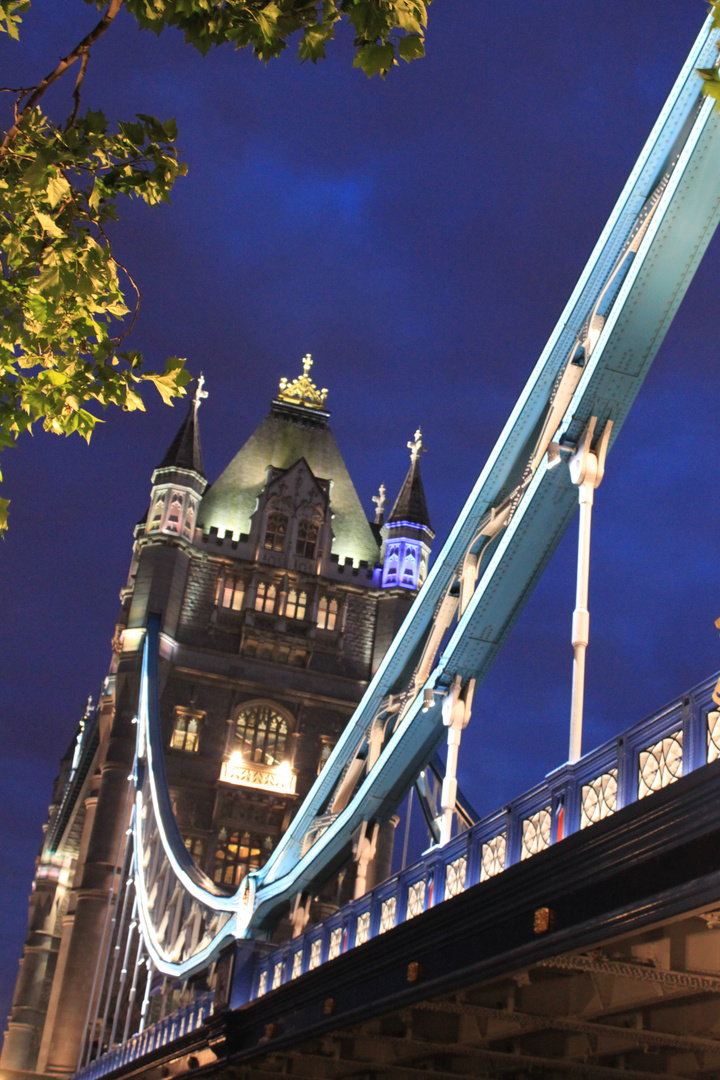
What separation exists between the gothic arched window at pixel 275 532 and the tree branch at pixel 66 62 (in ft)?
141

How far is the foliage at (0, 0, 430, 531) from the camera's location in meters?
7.89

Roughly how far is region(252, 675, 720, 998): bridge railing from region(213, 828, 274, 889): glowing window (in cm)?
2629

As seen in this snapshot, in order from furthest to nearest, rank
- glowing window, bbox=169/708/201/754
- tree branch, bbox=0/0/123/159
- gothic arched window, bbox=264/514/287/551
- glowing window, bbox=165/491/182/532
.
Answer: gothic arched window, bbox=264/514/287/551 < glowing window, bbox=165/491/182/532 < glowing window, bbox=169/708/201/754 < tree branch, bbox=0/0/123/159

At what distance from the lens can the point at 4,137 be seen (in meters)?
8.22

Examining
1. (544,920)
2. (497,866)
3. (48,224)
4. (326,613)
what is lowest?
(544,920)

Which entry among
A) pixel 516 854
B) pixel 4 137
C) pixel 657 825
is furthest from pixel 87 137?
pixel 516 854

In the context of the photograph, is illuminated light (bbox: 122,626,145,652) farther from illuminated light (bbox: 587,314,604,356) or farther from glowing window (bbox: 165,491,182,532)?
illuminated light (bbox: 587,314,604,356)

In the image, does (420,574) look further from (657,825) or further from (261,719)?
(657,825)

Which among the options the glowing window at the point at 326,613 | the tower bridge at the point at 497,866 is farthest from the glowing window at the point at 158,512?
the tower bridge at the point at 497,866

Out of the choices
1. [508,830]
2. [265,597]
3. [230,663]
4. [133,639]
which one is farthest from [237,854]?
[508,830]

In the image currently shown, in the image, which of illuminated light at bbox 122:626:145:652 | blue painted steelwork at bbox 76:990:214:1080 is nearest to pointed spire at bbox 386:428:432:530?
illuminated light at bbox 122:626:145:652

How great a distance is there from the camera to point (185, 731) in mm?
45531

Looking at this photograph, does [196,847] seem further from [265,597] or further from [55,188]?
[55,188]

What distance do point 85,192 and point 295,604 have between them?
4145 cm
